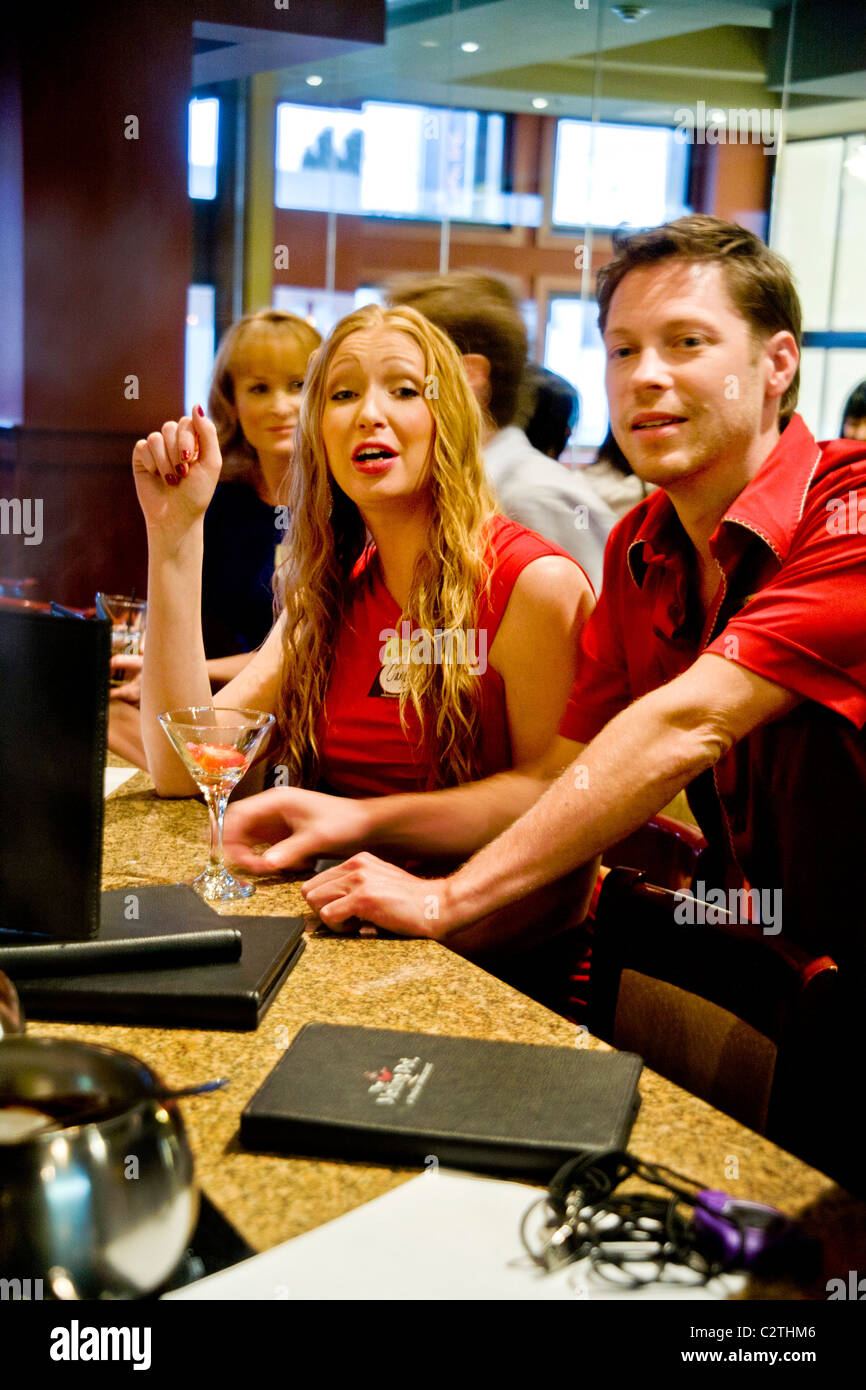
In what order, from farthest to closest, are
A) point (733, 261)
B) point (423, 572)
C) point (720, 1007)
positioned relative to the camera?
point (423, 572) < point (733, 261) < point (720, 1007)

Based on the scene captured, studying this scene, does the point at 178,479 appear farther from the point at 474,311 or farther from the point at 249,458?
the point at 249,458

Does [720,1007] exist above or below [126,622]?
below

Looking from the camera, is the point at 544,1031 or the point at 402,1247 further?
the point at 544,1031

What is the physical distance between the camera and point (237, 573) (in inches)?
129

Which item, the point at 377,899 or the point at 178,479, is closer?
the point at 377,899

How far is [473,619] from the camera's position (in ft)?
6.02

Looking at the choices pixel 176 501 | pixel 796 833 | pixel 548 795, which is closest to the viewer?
pixel 548 795

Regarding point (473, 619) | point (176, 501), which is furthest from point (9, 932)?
point (473, 619)

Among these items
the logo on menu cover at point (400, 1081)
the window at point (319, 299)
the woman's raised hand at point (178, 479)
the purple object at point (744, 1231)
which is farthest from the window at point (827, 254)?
the purple object at point (744, 1231)

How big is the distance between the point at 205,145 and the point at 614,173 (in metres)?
2.83

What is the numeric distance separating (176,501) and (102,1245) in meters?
1.24

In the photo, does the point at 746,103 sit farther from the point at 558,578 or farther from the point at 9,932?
the point at 9,932

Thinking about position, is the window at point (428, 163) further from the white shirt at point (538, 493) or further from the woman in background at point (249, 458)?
the white shirt at point (538, 493)

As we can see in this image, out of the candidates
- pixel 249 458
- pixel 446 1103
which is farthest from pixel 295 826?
pixel 249 458
